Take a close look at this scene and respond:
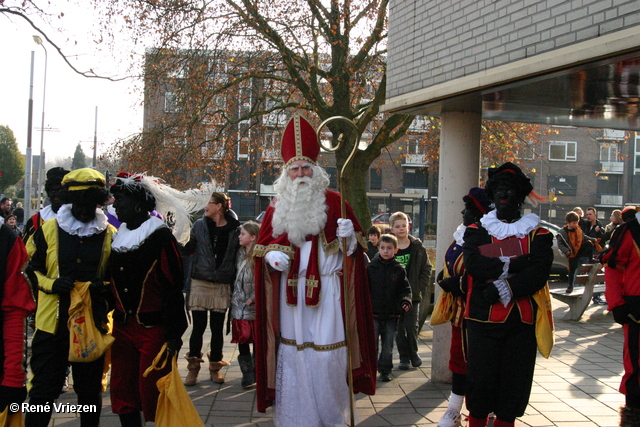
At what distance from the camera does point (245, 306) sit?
5.86 m

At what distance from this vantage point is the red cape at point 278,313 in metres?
4.57

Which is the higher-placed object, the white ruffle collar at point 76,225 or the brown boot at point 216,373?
the white ruffle collar at point 76,225

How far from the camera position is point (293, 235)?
4594 mm

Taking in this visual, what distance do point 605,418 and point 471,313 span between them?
1.92 meters

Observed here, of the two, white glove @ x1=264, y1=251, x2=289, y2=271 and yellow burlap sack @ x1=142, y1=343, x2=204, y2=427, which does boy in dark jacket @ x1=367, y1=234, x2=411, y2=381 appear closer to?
white glove @ x1=264, y1=251, x2=289, y2=271

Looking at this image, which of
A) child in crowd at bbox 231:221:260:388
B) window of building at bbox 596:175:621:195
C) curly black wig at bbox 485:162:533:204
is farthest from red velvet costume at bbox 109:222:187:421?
window of building at bbox 596:175:621:195

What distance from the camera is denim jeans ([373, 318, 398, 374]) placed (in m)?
6.13

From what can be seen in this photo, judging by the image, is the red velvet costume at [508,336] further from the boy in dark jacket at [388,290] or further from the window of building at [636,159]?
the window of building at [636,159]

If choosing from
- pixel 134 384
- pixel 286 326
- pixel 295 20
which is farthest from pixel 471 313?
pixel 295 20

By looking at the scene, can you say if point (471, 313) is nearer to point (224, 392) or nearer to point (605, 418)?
point (605, 418)

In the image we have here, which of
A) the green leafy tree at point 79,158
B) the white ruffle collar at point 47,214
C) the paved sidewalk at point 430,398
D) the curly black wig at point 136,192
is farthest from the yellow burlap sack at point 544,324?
the green leafy tree at point 79,158

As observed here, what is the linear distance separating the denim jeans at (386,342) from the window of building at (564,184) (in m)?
46.4

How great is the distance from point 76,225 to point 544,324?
125 inches

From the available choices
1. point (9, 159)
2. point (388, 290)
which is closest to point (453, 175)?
point (388, 290)
